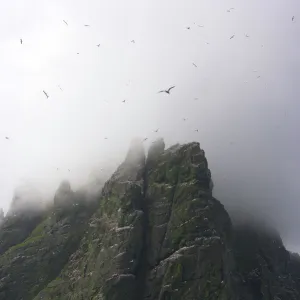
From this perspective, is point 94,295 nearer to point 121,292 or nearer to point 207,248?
point 121,292

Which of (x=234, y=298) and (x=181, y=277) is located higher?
(x=181, y=277)

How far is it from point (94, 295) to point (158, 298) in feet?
96.2

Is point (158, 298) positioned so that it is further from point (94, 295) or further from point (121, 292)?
point (94, 295)

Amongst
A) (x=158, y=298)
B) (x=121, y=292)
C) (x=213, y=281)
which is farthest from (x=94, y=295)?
(x=213, y=281)

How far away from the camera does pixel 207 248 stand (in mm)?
197125

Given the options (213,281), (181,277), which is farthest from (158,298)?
(213,281)

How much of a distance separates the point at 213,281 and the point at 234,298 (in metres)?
11.6

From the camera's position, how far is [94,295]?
200 metres

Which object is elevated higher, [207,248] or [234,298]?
[207,248]

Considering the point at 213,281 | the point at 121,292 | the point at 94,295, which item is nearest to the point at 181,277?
the point at 213,281

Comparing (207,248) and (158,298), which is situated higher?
(207,248)

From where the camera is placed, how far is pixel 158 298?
195 meters

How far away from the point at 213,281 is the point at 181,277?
46.2ft

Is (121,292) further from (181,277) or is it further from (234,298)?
(234,298)
